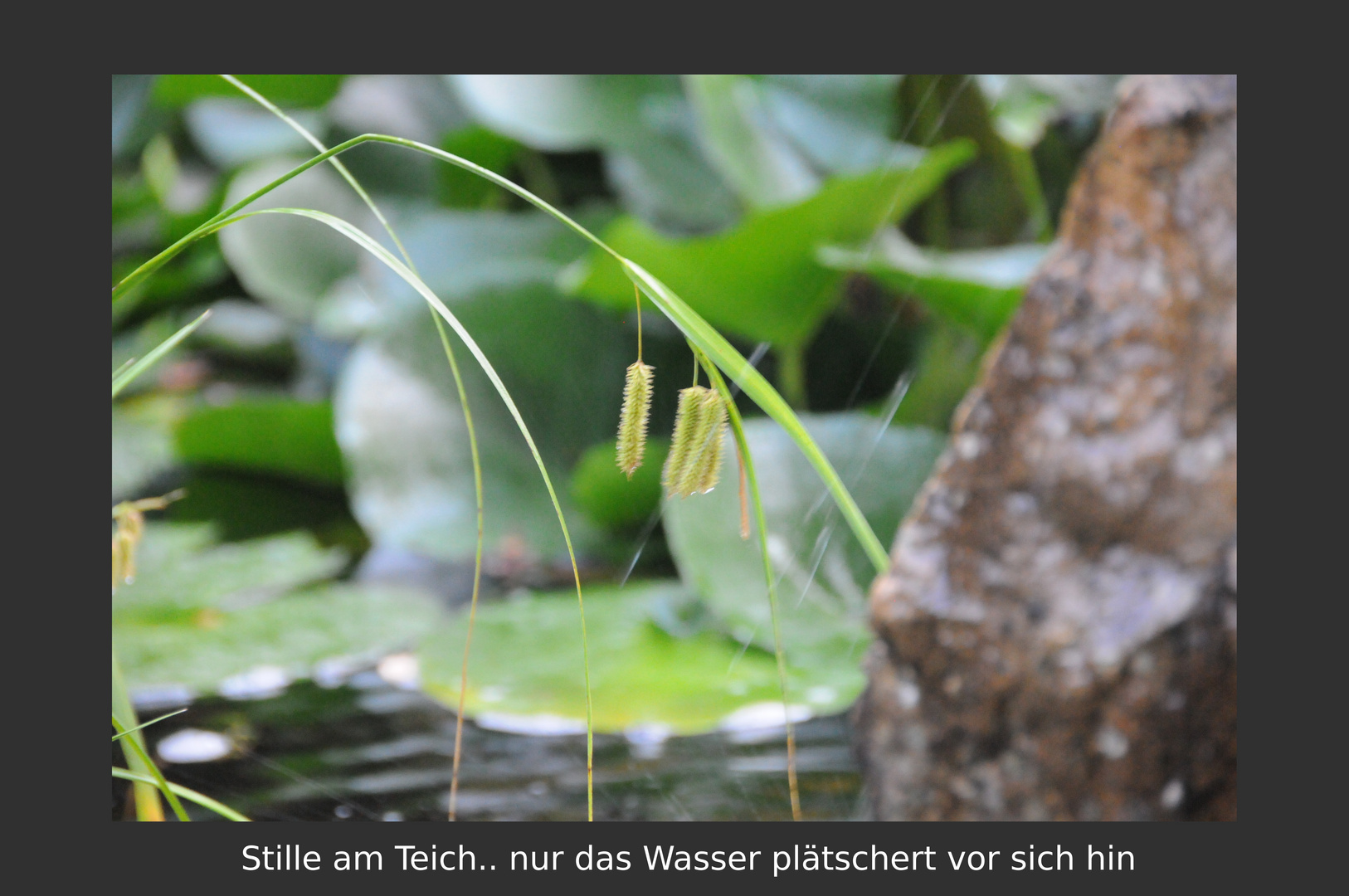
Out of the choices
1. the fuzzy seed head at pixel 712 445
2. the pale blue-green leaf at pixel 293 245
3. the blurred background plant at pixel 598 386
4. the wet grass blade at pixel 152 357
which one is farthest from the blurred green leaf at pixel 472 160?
the fuzzy seed head at pixel 712 445

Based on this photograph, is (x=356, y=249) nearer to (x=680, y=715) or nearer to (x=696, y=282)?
(x=696, y=282)

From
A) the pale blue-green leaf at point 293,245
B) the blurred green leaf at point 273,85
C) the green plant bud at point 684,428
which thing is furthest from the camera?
the pale blue-green leaf at point 293,245

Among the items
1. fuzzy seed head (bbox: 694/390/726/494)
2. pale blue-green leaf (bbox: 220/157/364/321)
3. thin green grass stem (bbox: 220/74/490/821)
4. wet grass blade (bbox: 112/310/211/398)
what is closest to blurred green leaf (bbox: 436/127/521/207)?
pale blue-green leaf (bbox: 220/157/364/321)

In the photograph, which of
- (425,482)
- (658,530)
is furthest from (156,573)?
(658,530)

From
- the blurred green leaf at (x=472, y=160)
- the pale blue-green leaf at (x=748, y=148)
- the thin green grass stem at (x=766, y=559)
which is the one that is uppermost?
the blurred green leaf at (x=472, y=160)

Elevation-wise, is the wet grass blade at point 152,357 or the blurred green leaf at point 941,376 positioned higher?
the blurred green leaf at point 941,376

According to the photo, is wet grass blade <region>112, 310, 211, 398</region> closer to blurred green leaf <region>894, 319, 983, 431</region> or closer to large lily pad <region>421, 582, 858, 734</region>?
large lily pad <region>421, 582, 858, 734</region>

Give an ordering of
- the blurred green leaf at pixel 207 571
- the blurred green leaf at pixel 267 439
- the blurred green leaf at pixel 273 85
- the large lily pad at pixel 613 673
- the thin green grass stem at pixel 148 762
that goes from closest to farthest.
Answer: the thin green grass stem at pixel 148 762 < the blurred green leaf at pixel 273 85 < the large lily pad at pixel 613 673 < the blurred green leaf at pixel 207 571 < the blurred green leaf at pixel 267 439

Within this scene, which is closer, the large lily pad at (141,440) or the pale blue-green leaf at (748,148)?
the pale blue-green leaf at (748,148)

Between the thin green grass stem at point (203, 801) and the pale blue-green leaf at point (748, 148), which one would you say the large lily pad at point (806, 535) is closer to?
the pale blue-green leaf at point (748, 148)
